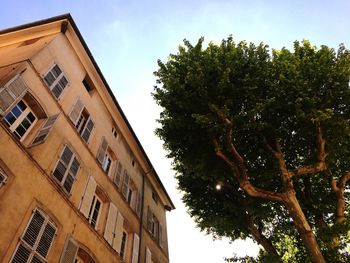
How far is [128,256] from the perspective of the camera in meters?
11.3

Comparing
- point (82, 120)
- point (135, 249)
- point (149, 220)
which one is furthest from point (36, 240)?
point (149, 220)

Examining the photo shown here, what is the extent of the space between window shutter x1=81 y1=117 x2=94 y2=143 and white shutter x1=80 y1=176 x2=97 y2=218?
1.57m

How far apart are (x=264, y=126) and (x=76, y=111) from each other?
686cm

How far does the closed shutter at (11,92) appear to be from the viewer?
7.17 metres

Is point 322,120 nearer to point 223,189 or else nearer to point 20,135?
point 223,189

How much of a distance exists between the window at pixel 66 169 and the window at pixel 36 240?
1.45 metres

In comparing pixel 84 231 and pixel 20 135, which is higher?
pixel 20 135

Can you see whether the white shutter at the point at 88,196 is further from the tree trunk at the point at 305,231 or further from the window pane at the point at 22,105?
the tree trunk at the point at 305,231

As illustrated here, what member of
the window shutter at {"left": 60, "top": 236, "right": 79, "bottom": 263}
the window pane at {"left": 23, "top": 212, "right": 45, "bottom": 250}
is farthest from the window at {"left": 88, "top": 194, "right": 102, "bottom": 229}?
the window pane at {"left": 23, "top": 212, "right": 45, "bottom": 250}

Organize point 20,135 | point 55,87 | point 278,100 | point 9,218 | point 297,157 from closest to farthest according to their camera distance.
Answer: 1. point 9,218
2. point 20,135
3. point 55,87
4. point 278,100
5. point 297,157

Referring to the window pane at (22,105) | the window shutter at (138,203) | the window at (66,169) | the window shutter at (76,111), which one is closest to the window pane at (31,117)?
the window pane at (22,105)

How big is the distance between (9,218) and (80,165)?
3742 millimetres

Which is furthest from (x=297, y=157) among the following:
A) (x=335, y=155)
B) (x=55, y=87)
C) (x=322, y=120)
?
(x=55, y=87)

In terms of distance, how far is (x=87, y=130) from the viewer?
1123cm
